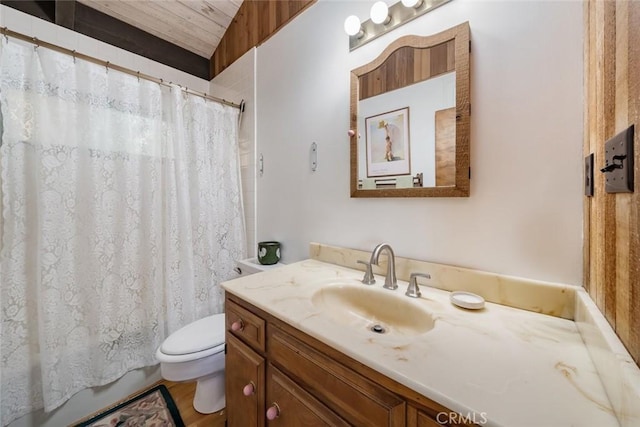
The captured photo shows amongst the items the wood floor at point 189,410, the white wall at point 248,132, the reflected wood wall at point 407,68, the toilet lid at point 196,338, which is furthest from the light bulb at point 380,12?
the wood floor at point 189,410

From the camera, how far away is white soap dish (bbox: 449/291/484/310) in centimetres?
78

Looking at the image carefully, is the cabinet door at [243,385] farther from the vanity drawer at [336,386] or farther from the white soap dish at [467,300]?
the white soap dish at [467,300]

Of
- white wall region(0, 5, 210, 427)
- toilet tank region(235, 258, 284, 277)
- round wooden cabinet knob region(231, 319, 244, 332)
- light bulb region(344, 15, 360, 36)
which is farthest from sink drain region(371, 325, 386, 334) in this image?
white wall region(0, 5, 210, 427)

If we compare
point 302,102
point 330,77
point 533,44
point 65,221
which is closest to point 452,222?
point 533,44

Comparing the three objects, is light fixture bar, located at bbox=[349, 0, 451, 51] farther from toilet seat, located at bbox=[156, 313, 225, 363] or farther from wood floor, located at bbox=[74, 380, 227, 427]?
wood floor, located at bbox=[74, 380, 227, 427]

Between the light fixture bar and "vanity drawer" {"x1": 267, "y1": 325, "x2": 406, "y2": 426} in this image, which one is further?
the light fixture bar

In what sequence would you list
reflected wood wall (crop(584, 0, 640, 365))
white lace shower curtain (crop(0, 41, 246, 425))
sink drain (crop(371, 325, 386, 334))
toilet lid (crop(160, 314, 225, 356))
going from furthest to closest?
toilet lid (crop(160, 314, 225, 356)) → white lace shower curtain (crop(0, 41, 246, 425)) → sink drain (crop(371, 325, 386, 334)) → reflected wood wall (crop(584, 0, 640, 365))

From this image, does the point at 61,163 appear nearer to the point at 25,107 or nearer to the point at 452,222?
the point at 25,107

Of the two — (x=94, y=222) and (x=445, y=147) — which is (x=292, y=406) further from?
(x=94, y=222)

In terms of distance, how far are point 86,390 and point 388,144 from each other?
2084 mm

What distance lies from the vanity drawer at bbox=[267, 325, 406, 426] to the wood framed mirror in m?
0.72

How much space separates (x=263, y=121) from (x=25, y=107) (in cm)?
120

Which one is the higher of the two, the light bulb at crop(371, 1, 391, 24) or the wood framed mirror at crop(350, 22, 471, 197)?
the light bulb at crop(371, 1, 391, 24)

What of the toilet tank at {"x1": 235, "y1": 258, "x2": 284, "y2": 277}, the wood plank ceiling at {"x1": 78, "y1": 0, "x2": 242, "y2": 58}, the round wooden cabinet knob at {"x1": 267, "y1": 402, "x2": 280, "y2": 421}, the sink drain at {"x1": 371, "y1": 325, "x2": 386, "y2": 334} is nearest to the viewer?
the round wooden cabinet knob at {"x1": 267, "y1": 402, "x2": 280, "y2": 421}
